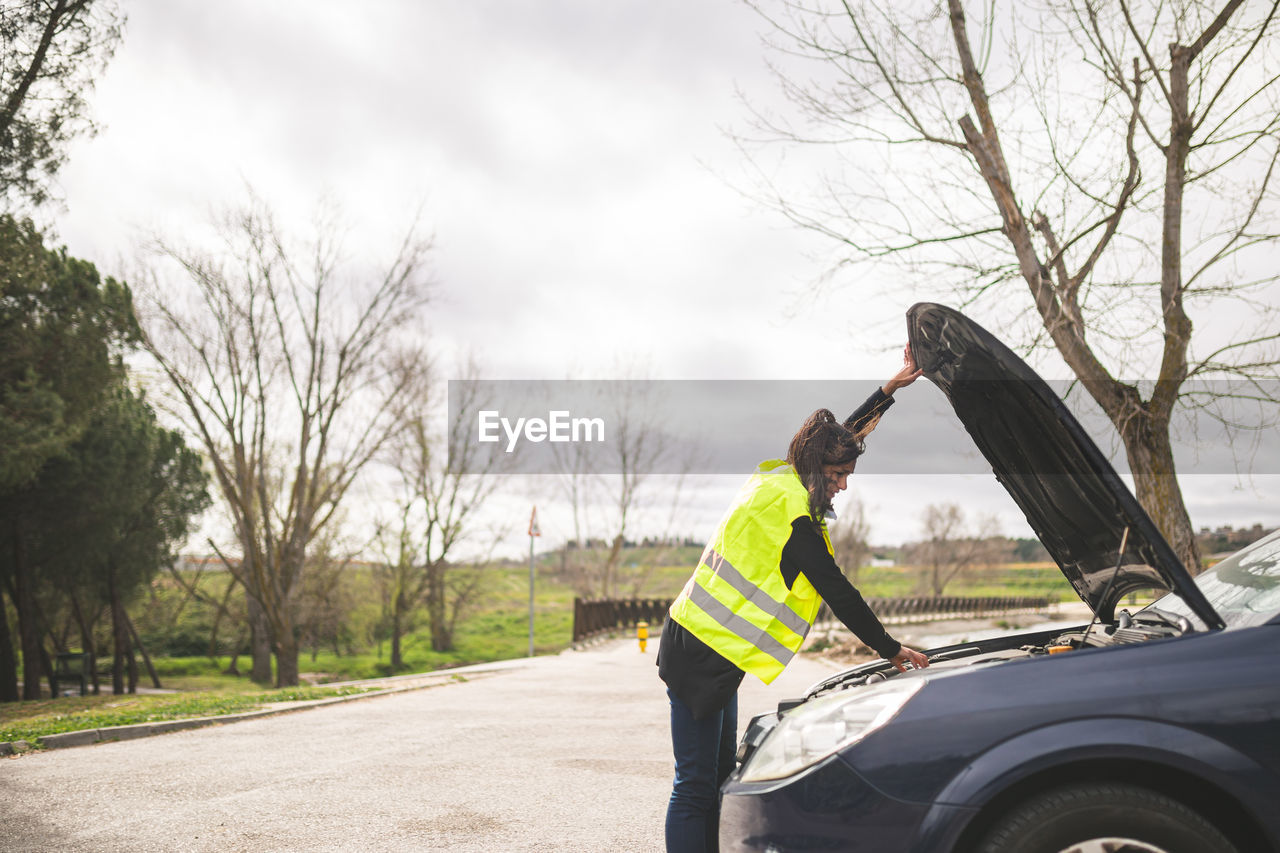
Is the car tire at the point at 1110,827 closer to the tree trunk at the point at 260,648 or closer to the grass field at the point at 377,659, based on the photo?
the grass field at the point at 377,659

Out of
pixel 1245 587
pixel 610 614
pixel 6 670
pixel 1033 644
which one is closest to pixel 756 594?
pixel 1033 644

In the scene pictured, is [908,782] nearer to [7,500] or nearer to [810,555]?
[810,555]

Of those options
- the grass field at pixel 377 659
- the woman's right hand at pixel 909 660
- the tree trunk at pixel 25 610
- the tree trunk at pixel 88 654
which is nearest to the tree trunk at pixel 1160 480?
the grass field at pixel 377 659

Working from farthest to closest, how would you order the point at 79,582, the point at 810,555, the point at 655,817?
the point at 79,582, the point at 655,817, the point at 810,555

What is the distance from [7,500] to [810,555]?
21036 millimetres

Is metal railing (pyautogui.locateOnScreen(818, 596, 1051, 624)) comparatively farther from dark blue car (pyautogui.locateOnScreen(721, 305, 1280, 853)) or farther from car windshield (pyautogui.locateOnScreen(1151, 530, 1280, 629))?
dark blue car (pyautogui.locateOnScreen(721, 305, 1280, 853))

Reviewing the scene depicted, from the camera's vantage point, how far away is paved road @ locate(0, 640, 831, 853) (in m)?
4.59

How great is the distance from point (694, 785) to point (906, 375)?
1.76 meters

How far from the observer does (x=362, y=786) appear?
230 inches

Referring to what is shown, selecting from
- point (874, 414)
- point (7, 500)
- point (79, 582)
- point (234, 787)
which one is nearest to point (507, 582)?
point (79, 582)

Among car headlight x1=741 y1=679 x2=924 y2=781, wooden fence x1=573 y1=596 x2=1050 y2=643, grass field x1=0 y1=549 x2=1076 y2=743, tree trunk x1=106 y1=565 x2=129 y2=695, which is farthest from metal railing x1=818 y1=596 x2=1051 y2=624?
car headlight x1=741 y1=679 x2=924 y2=781

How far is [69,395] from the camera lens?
1697 cm

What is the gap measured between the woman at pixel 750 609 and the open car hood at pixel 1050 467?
522 millimetres

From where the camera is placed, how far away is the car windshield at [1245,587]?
107 inches
